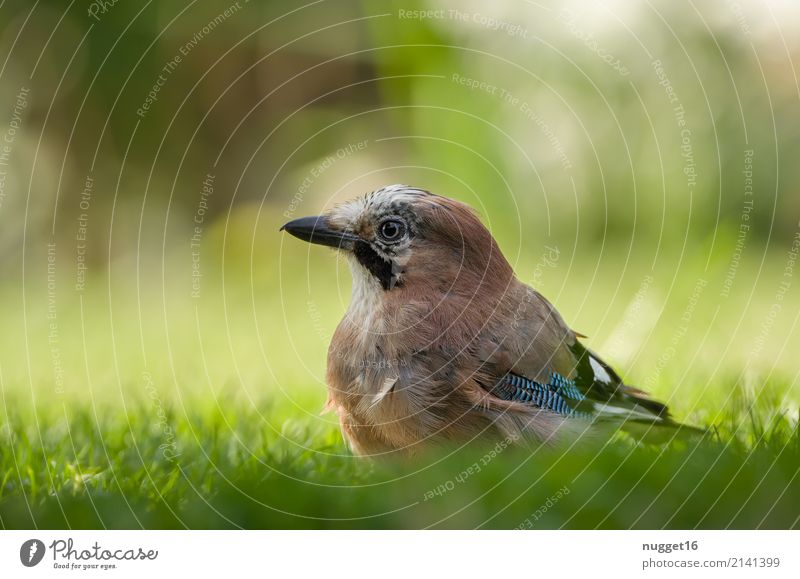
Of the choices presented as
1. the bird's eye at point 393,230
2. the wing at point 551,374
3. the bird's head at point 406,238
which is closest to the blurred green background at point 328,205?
the wing at point 551,374

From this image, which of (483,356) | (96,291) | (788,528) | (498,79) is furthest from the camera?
(96,291)

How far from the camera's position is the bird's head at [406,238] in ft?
11.6

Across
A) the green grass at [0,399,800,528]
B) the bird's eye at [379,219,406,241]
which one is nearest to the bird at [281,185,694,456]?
the bird's eye at [379,219,406,241]

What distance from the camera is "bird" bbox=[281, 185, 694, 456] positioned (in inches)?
131

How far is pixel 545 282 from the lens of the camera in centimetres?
706

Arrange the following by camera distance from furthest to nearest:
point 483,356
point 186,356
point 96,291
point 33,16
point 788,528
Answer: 1. point 96,291
2. point 33,16
3. point 186,356
4. point 483,356
5. point 788,528

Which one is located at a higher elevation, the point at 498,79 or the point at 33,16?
the point at 33,16

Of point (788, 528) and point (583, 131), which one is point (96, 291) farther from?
point (788, 528)

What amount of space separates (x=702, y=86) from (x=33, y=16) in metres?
5.58

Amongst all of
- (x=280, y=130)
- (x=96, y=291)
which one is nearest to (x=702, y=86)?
(x=280, y=130)

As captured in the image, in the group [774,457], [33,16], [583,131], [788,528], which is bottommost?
[788,528]

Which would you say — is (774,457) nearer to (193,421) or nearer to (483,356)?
(483,356)

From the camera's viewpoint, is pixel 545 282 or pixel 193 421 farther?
pixel 545 282

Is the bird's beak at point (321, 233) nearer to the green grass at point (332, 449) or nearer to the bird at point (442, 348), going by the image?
the bird at point (442, 348)
